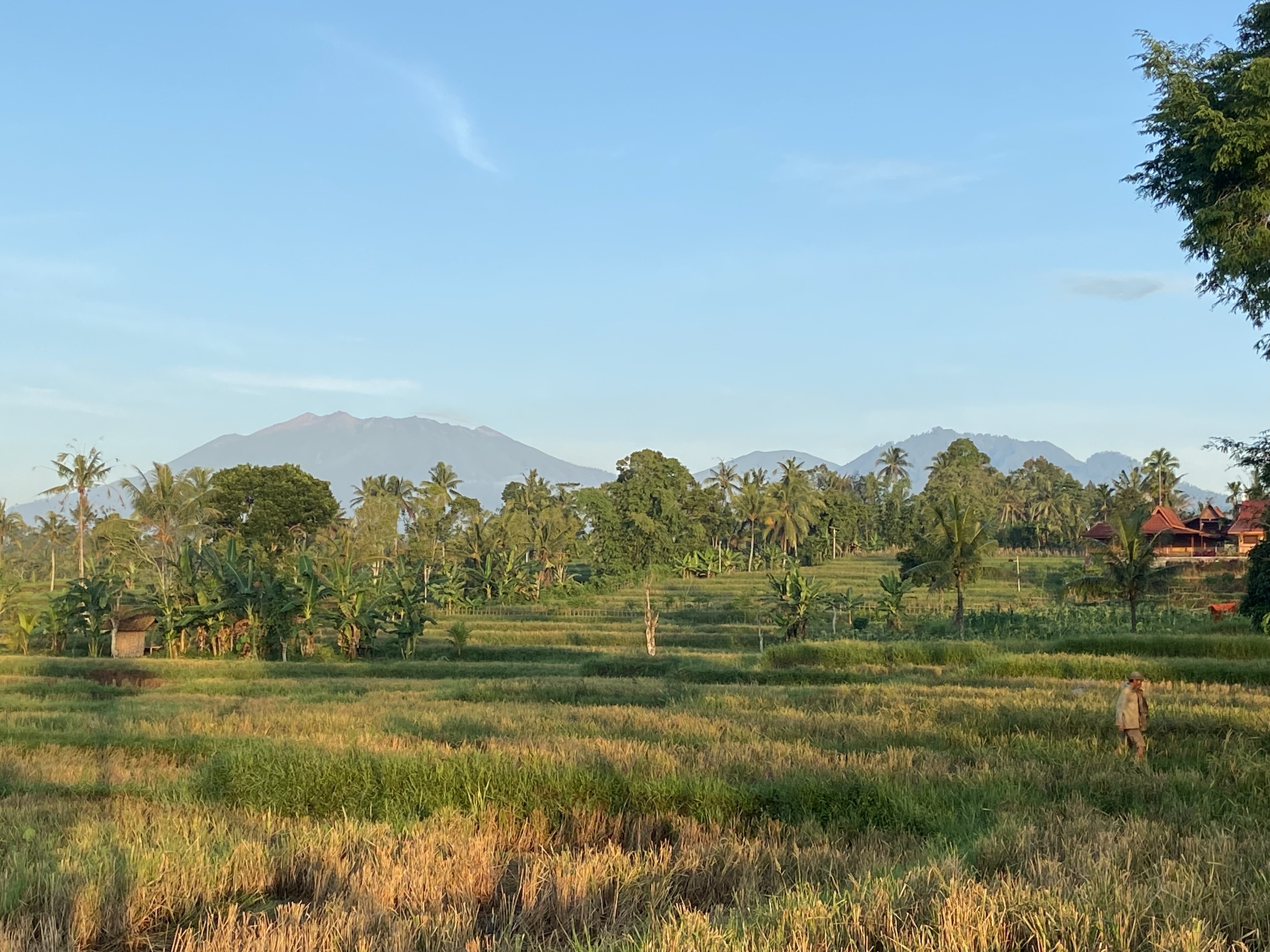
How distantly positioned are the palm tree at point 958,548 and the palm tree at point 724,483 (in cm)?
5284

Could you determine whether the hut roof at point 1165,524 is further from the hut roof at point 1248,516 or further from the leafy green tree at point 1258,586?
the leafy green tree at point 1258,586

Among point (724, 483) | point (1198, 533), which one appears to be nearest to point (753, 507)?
point (724, 483)

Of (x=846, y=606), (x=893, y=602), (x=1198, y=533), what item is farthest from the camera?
(x=1198, y=533)

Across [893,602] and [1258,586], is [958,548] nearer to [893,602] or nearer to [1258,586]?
Answer: [893,602]

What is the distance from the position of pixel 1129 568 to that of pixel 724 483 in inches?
2258

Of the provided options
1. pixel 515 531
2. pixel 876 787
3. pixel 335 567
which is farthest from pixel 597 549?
pixel 876 787

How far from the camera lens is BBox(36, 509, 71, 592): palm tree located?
63.5 metres

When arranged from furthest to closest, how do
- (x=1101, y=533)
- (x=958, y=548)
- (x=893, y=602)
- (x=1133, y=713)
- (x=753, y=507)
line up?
(x=753, y=507), (x=1101, y=533), (x=893, y=602), (x=958, y=548), (x=1133, y=713)

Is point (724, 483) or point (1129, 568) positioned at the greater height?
point (724, 483)

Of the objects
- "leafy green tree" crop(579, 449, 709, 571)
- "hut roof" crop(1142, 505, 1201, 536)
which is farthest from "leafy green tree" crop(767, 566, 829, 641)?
"leafy green tree" crop(579, 449, 709, 571)

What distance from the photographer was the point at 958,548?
31656 mm

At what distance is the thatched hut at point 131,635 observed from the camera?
3231 centimetres

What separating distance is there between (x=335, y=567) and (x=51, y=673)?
8642mm

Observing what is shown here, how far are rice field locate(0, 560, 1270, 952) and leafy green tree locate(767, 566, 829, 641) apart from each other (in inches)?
Result: 649
